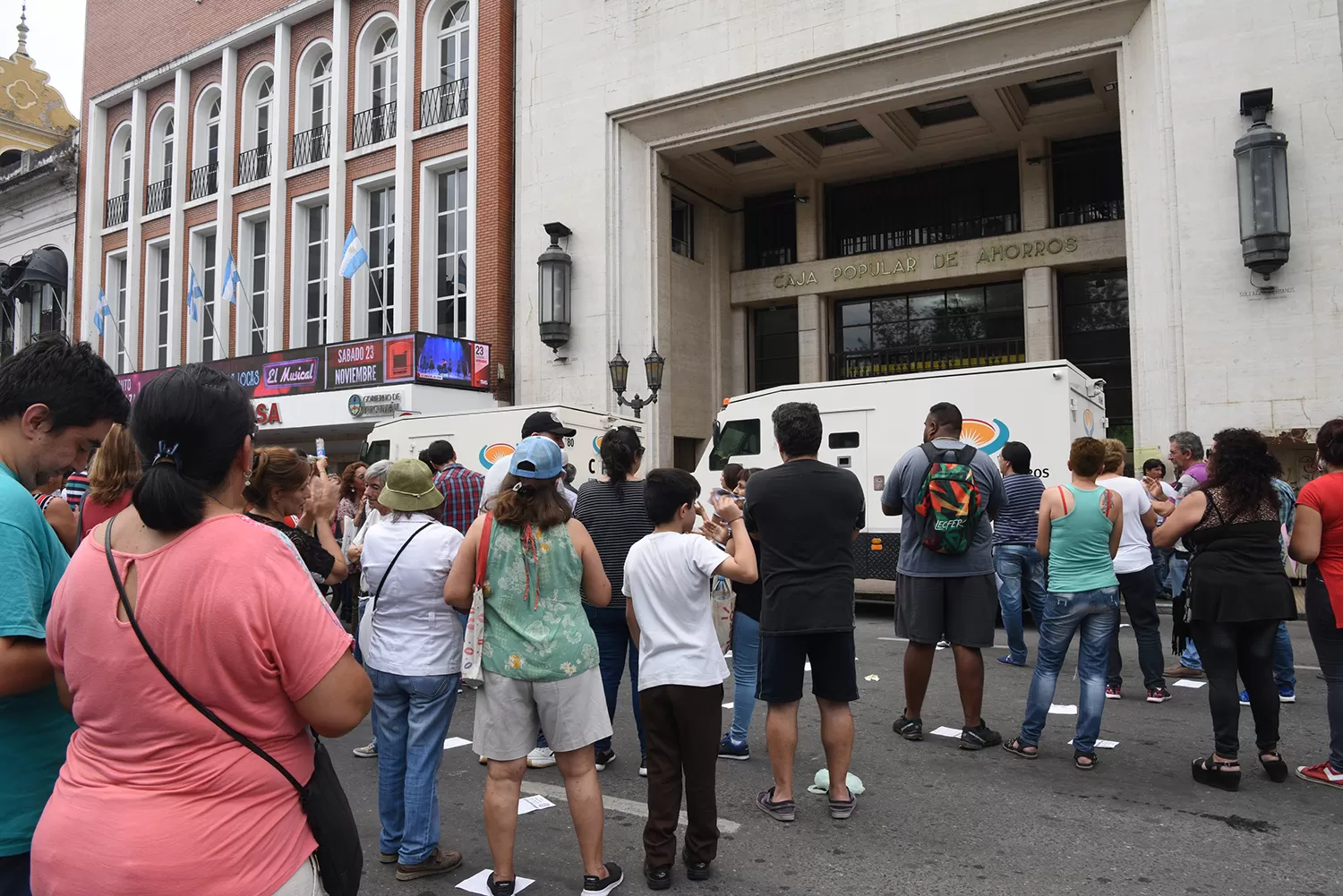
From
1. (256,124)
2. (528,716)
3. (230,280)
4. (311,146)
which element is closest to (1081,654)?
(528,716)

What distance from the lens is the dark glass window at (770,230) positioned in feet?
73.5

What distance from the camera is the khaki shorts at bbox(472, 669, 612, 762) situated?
3492mm

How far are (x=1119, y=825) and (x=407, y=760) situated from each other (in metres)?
3.36

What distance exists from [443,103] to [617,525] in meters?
18.9

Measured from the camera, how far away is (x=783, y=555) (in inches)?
173

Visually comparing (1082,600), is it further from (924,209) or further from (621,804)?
(924,209)

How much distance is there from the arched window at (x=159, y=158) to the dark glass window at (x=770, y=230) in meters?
17.6

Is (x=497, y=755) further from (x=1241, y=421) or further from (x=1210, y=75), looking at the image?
(x=1210, y=75)

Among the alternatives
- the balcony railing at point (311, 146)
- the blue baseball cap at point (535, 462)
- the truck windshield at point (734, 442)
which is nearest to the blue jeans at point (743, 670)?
the blue baseball cap at point (535, 462)

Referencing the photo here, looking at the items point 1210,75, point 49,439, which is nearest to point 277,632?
point 49,439

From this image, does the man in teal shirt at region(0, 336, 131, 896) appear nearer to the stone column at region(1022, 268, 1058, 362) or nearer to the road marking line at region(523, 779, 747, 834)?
the road marking line at region(523, 779, 747, 834)

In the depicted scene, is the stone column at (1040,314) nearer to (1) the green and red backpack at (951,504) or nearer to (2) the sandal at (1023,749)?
(1) the green and red backpack at (951,504)

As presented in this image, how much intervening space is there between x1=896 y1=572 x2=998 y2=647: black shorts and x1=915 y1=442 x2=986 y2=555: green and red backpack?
22cm

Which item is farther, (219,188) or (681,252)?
(219,188)
